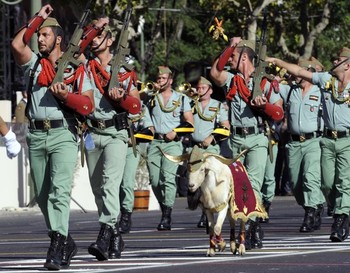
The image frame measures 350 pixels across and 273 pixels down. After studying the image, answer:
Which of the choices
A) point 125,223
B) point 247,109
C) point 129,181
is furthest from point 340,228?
point 129,181

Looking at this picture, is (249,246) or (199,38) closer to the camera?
(249,246)

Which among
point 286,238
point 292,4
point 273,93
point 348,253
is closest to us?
point 348,253

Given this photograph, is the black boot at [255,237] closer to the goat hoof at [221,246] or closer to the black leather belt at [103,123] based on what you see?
the goat hoof at [221,246]

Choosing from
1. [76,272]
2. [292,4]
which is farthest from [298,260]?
[292,4]

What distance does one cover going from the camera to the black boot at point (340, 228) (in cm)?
1738

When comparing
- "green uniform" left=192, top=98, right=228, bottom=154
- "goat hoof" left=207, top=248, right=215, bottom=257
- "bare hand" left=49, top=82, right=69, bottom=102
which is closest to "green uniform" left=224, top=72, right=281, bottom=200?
"goat hoof" left=207, top=248, right=215, bottom=257

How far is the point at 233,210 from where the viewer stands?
15828 millimetres

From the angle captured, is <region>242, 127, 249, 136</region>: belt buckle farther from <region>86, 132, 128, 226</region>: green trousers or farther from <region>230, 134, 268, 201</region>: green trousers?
<region>86, 132, 128, 226</region>: green trousers

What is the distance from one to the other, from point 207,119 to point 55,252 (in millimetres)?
8378

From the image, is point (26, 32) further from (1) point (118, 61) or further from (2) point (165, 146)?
(2) point (165, 146)

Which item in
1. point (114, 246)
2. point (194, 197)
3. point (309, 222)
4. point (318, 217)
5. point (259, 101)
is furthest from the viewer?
point (318, 217)

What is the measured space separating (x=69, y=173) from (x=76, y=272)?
99 cm

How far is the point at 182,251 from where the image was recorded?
53.6 feet

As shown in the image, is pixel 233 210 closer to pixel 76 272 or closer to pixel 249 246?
pixel 249 246
